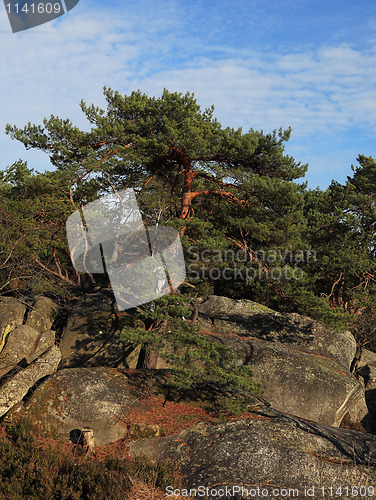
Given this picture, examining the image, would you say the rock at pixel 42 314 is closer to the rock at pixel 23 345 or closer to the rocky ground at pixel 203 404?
the rocky ground at pixel 203 404

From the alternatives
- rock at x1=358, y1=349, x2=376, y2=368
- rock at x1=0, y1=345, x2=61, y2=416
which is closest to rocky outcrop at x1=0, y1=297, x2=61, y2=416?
rock at x1=0, y1=345, x2=61, y2=416

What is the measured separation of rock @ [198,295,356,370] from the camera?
1755cm

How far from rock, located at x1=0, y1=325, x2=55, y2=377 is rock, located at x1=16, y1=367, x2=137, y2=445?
7.95 ft

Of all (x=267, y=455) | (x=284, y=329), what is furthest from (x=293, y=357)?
(x=267, y=455)

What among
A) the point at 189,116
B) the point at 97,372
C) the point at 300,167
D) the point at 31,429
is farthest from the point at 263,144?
the point at 31,429

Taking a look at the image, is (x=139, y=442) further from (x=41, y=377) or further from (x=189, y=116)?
(x=189, y=116)

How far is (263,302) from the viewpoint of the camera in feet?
67.8

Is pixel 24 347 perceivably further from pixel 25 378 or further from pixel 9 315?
pixel 25 378

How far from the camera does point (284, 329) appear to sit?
58.5 ft

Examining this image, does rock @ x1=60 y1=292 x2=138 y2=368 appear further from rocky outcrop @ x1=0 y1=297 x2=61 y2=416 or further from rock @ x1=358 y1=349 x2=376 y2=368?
rock @ x1=358 y1=349 x2=376 y2=368

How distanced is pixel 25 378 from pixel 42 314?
179 inches

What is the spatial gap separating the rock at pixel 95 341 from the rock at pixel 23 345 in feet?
2.22

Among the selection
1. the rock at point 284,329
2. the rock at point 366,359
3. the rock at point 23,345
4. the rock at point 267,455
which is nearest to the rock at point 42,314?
the rock at point 23,345

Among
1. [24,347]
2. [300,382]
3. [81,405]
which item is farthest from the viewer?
[24,347]
